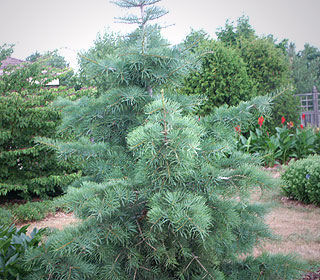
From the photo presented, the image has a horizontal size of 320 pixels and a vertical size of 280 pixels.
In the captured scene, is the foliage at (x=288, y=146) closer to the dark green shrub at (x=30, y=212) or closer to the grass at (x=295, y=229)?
the grass at (x=295, y=229)

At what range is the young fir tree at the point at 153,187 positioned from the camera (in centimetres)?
165

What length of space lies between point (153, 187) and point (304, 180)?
4.20 m

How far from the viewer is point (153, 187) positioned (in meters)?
1.85

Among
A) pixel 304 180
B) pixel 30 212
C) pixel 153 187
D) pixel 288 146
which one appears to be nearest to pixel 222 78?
pixel 288 146

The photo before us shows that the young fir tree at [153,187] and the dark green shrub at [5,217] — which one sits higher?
the young fir tree at [153,187]

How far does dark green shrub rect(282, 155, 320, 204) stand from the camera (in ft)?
16.9

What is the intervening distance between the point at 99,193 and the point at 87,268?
42 centimetres

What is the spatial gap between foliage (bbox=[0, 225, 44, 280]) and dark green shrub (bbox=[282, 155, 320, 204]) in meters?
4.28

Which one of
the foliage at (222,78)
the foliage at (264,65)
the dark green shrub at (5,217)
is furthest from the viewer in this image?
the foliage at (264,65)

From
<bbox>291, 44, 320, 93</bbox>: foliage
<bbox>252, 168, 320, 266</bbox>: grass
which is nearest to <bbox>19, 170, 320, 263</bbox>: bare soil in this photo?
<bbox>252, 168, 320, 266</bbox>: grass

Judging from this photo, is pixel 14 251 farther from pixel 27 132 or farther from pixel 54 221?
pixel 27 132

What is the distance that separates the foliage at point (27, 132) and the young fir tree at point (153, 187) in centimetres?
378

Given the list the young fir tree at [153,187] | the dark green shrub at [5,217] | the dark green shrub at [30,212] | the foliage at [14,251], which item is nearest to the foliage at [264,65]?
the dark green shrub at [30,212]

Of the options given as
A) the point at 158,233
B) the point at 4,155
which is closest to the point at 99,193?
the point at 158,233
